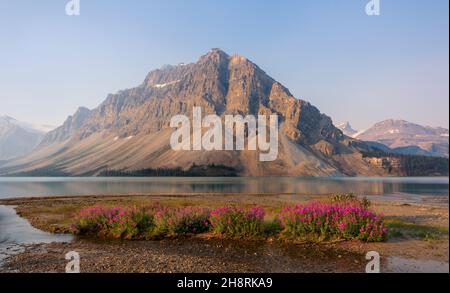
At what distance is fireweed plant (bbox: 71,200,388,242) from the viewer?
22078 millimetres

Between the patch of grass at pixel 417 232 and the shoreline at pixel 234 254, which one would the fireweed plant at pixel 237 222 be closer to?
the shoreline at pixel 234 254

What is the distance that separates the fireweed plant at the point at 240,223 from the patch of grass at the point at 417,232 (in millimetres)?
1331

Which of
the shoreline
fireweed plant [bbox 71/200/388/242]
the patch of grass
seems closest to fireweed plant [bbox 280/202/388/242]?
fireweed plant [bbox 71/200/388/242]

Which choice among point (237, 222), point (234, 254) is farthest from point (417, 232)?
point (234, 254)

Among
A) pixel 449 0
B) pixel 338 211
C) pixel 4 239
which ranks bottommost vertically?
pixel 4 239

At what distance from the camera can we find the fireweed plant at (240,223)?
869 inches

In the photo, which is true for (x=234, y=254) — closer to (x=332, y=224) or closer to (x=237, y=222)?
(x=237, y=222)

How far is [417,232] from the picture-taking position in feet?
82.1

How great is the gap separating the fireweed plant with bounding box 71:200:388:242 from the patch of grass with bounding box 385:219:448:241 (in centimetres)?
133

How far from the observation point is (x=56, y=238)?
25.8 m

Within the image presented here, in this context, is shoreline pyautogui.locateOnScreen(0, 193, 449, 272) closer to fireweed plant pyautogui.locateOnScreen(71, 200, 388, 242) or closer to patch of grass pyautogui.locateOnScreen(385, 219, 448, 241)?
patch of grass pyautogui.locateOnScreen(385, 219, 448, 241)
